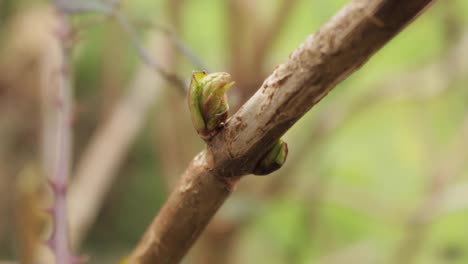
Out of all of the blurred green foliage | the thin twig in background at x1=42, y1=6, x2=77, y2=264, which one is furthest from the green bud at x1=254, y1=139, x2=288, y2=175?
the blurred green foliage

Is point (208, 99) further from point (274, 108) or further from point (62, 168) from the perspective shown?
point (62, 168)

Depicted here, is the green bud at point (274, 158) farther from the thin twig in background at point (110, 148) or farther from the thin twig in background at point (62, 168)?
the thin twig in background at point (110, 148)

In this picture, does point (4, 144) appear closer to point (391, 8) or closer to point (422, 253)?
point (422, 253)

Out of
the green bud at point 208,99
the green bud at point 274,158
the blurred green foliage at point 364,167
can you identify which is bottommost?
the green bud at point 274,158

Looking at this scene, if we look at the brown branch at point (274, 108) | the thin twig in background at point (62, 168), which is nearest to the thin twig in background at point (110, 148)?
the thin twig in background at point (62, 168)

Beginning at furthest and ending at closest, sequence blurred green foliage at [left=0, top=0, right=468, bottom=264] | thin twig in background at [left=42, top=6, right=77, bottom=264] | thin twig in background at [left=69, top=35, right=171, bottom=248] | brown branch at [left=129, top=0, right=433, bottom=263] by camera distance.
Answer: thin twig in background at [left=69, top=35, right=171, bottom=248] → blurred green foliage at [left=0, top=0, right=468, bottom=264] → thin twig in background at [left=42, top=6, right=77, bottom=264] → brown branch at [left=129, top=0, right=433, bottom=263]

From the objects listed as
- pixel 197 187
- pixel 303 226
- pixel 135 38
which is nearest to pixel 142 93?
pixel 303 226

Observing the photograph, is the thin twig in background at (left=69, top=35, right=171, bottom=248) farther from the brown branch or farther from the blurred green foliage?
the brown branch

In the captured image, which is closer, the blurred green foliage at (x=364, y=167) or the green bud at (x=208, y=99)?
the green bud at (x=208, y=99)
